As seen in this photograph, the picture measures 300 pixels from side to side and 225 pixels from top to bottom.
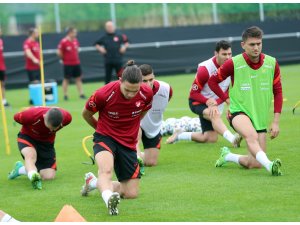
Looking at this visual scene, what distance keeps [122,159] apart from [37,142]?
2368 millimetres

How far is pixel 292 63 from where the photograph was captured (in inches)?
1284

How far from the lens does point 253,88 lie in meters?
10.6

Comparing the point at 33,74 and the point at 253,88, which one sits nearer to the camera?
the point at 253,88

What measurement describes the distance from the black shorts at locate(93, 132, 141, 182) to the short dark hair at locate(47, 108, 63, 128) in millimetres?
1055

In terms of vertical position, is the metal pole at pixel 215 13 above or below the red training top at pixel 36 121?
above

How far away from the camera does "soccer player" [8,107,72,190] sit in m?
10.8

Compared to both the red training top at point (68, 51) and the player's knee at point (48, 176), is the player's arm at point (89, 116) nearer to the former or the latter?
the player's knee at point (48, 176)

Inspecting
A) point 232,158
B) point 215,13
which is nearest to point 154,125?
point 232,158

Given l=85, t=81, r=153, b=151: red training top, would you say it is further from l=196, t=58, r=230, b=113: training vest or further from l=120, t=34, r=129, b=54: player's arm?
l=120, t=34, r=129, b=54: player's arm

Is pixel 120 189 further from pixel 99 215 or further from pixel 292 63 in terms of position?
pixel 292 63

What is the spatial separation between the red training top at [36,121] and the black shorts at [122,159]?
5.08 ft

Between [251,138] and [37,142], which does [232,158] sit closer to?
[251,138]

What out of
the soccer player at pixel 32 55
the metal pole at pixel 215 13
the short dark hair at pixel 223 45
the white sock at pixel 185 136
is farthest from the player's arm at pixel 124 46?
the short dark hair at pixel 223 45

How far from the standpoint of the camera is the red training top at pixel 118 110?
9008 millimetres
